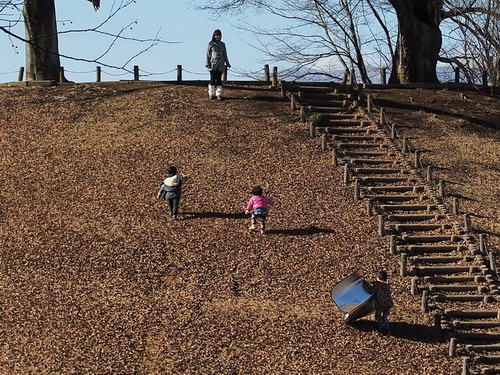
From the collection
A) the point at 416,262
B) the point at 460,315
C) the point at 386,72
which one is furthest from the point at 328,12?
the point at 460,315

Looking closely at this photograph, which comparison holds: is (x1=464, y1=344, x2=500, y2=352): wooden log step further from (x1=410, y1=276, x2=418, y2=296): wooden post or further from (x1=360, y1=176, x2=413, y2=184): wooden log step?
(x1=360, y1=176, x2=413, y2=184): wooden log step

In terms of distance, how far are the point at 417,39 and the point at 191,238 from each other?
18032mm

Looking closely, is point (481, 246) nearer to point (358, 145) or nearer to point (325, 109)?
point (358, 145)

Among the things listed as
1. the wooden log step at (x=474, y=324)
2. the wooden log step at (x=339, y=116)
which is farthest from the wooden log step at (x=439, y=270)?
the wooden log step at (x=339, y=116)

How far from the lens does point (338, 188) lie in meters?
26.8

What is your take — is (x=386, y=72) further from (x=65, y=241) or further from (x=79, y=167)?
(x=65, y=241)

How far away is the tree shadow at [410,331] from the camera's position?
19578 millimetres

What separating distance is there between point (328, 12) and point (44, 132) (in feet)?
43.3

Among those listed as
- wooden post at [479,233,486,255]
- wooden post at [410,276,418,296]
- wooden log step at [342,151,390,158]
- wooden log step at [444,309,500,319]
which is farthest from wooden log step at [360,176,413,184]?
wooden log step at [444,309,500,319]

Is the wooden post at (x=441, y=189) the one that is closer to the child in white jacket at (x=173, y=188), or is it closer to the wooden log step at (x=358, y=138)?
the wooden log step at (x=358, y=138)

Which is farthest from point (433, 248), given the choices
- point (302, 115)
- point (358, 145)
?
point (302, 115)

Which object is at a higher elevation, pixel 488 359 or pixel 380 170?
pixel 380 170

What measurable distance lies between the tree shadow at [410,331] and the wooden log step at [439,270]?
2660mm

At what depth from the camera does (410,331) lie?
779 inches
